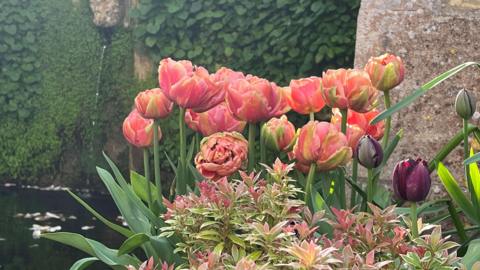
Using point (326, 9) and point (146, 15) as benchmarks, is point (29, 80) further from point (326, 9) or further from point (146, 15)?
point (326, 9)

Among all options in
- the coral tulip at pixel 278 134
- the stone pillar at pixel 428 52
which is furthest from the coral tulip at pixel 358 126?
the stone pillar at pixel 428 52

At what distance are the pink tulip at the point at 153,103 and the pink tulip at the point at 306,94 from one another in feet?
0.87

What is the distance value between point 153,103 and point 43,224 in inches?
143

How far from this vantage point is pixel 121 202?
167 centimetres

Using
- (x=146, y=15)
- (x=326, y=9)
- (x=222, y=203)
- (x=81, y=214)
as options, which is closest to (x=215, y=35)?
(x=146, y=15)

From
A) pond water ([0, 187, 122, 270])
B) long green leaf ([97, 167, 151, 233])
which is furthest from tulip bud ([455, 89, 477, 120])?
pond water ([0, 187, 122, 270])

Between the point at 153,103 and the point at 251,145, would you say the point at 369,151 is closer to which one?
the point at 251,145

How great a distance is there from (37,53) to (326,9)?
2601 mm

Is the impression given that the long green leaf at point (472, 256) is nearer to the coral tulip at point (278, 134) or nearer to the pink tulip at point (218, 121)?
the coral tulip at point (278, 134)

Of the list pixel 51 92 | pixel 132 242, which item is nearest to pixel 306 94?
pixel 132 242

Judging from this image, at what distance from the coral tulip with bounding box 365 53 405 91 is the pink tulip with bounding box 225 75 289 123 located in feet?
0.75

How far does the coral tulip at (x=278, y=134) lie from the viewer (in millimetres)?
1616

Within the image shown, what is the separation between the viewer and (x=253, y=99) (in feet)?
5.08

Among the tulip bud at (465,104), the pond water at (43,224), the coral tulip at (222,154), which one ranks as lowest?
the pond water at (43,224)
